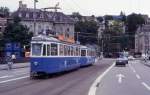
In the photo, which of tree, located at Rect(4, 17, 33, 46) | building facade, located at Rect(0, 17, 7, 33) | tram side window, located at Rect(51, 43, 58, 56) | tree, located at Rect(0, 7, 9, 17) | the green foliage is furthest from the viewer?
the green foliage

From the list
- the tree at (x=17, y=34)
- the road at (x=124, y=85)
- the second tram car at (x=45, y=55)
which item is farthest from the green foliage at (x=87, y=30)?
the road at (x=124, y=85)

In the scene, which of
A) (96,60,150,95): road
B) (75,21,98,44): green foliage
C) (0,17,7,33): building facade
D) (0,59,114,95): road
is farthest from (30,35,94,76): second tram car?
(75,21,98,44): green foliage

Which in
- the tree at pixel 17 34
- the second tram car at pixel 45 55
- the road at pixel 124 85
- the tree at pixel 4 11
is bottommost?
the road at pixel 124 85

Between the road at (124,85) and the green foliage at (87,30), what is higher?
the green foliage at (87,30)

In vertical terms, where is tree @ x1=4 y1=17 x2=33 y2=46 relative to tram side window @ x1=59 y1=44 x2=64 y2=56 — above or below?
above

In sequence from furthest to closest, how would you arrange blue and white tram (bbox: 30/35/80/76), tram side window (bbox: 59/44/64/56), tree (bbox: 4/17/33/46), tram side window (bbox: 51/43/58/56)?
tree (bbox: 4/17/33/46) → tram side window (bbox: 59/44/64/56) → tram side window (bbox: 51/43/58/56) → blue and white tram (bbox: 30/35/80/76)

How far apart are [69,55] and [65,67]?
289 cm

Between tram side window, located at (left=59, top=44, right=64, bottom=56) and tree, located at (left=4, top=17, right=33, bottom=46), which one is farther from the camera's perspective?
tree, located at (left=4, top=17, right=33, bottom=46)

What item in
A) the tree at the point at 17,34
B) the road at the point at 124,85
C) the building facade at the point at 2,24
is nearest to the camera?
the road at the point at 124,85

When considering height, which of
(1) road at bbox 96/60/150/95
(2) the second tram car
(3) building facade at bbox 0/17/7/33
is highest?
(3) building facade at bbox 0/17/7/33

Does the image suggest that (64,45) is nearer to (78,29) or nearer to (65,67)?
(65,67)

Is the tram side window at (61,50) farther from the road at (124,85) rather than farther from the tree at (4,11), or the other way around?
the tree at (4,11)

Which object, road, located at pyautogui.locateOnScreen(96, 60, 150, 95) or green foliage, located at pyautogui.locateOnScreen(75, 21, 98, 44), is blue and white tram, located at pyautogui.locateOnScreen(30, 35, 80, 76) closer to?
road, located at pyautogui.locateOnScreen(96, 60, 150, 95)

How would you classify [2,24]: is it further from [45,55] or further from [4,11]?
[45,55]
